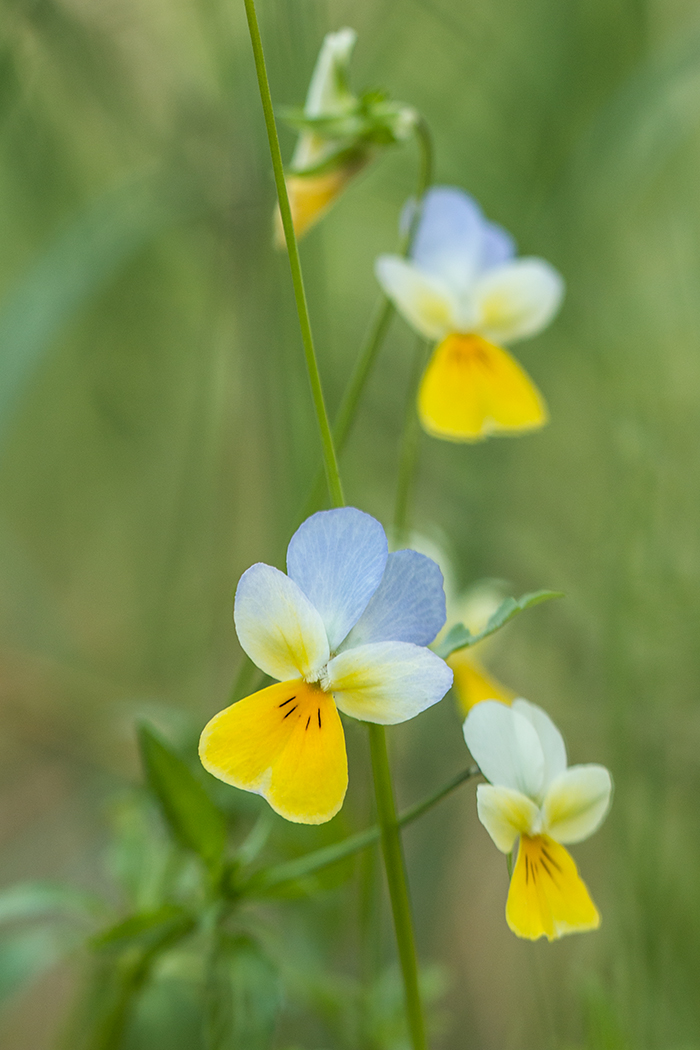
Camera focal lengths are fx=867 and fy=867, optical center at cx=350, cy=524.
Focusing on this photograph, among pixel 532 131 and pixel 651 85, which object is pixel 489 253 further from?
pixel 532 131

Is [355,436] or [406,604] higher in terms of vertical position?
[355,436]

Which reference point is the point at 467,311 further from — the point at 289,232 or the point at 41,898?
the point at 41,898

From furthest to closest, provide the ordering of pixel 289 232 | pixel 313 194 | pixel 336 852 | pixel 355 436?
pixel 355 436 < pixel 313 194 < pixel 336 852 < pixel 289 232

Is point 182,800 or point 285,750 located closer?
point 285,750

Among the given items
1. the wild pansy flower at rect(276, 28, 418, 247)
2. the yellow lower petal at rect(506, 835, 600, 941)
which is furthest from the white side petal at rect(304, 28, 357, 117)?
the yellow lower petal at rect(506, 835, 600, 941)

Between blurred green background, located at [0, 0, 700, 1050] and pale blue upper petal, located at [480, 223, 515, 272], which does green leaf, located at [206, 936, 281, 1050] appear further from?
pale blue upper petal, located at [480, 223, 515, 272]

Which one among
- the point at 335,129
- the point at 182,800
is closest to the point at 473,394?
the point at 335,129
